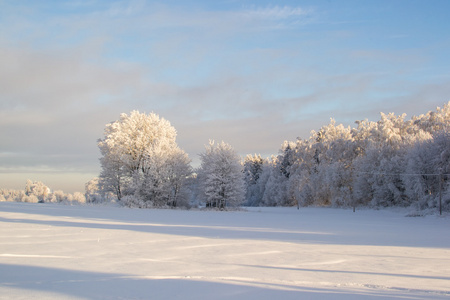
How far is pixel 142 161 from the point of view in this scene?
38375mm

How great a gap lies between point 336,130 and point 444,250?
50654 mm

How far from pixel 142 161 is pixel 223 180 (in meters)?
8.96

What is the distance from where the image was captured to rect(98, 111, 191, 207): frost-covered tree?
1430 inches

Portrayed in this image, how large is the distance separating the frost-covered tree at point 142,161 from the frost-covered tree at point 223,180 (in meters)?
2.65

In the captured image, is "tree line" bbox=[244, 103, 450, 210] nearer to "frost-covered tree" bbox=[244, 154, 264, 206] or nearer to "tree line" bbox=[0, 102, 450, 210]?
"tree line" bbox=[0, 102, 450, 210]

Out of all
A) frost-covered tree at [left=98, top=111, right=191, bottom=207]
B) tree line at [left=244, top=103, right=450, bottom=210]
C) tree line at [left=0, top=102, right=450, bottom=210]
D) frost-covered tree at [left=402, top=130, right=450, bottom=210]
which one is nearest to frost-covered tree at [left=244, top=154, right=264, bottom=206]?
tree line at [left=244, top=103, right=450, bottom=210]

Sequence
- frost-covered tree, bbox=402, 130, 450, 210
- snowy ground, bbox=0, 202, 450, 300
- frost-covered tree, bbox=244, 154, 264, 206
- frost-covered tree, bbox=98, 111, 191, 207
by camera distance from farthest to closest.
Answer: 1. frost-covered tree, bbox=244, 154, 264, 206
2. frost-covered tree, bbox=98, 111, 191, 207
3. frost-covered tree, bbox=402, 130, 450, 210
4. snowy ground, bbox=0, 202, 450, 300

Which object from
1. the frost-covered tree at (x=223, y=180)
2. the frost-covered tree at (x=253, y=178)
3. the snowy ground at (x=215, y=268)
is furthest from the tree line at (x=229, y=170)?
the frost-covered tree at (x=253, y=178)

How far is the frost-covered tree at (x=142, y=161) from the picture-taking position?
3631cm

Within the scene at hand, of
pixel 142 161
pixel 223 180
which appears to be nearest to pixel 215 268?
pixel 223 180

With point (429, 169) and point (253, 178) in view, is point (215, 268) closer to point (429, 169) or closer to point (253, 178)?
Answer: point (429, 169)

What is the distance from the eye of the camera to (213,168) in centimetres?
3791

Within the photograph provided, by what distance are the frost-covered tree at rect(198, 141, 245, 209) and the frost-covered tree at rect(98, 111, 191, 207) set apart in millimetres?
2648

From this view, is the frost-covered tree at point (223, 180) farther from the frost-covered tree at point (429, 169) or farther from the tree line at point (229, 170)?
the frost-covered tree at point (429, 169)
